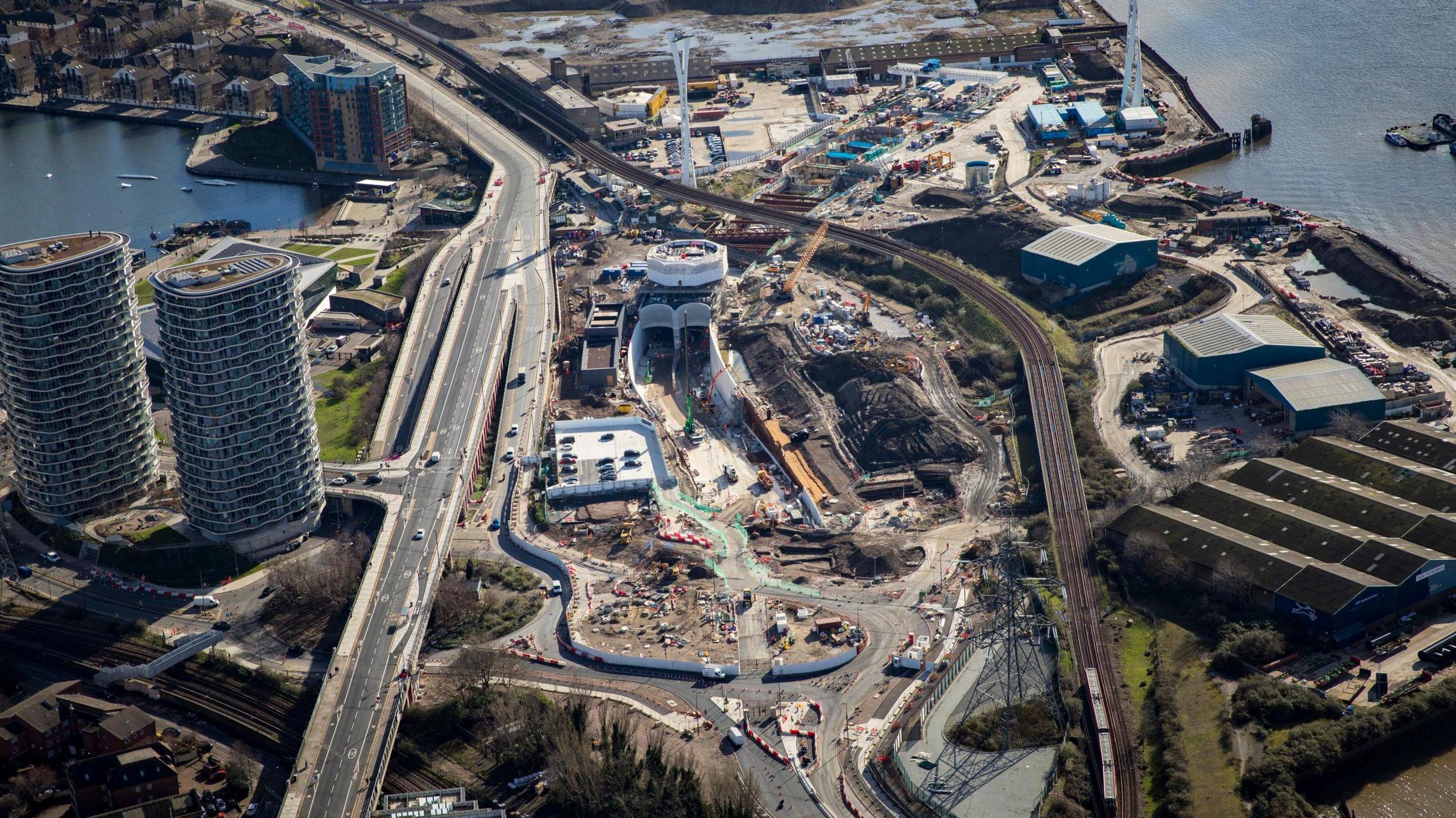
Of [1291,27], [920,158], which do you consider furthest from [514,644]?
[1291,27]

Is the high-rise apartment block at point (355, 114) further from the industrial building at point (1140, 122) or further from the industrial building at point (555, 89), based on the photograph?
the industrial building at point (1140, 122)

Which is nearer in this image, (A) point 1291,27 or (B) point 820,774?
(B) point 820,774

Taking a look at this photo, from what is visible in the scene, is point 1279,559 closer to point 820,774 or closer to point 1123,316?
point 820,774

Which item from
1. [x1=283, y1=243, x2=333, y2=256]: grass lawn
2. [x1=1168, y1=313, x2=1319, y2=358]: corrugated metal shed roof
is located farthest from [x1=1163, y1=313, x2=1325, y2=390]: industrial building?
[x1=283, y1=243, x2=333, y2=256]: grass lawn

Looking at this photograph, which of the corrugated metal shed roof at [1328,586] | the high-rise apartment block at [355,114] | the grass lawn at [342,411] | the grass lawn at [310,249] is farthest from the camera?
the high-rise apartment block at [355,114]

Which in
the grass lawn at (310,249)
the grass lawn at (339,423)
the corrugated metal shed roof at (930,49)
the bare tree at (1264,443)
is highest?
the corrugated metal shed roof at (930,49)

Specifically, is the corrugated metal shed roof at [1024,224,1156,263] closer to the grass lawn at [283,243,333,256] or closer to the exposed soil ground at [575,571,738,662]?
the exposed soil ground at [575,571,738,662]

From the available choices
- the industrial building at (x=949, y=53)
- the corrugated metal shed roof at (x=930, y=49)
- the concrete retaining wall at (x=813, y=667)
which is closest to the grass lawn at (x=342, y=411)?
the concrete retaining wall at (x=813, y=667)
